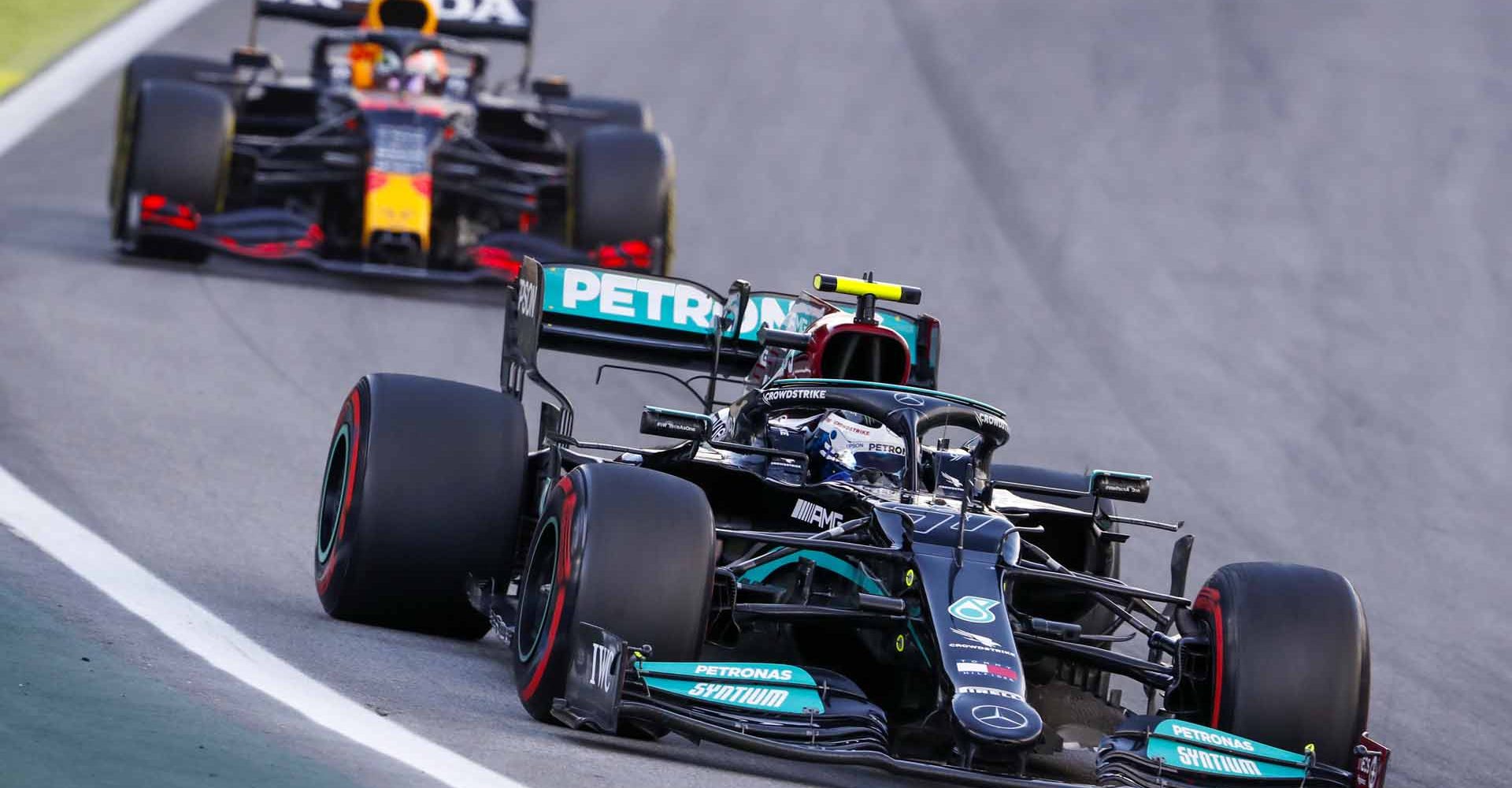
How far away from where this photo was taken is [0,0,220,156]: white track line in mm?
23859

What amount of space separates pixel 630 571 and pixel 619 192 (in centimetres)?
1105

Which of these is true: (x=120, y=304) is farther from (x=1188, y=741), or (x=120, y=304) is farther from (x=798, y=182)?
(x=1188, y=741)

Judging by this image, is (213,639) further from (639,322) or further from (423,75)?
(423,75)

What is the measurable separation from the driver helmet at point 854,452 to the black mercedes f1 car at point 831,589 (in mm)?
12

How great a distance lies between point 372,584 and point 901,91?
18.0 m

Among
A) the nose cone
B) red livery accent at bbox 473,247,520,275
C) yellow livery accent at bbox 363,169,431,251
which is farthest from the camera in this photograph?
red livery accent at bbox 473,247,520,275

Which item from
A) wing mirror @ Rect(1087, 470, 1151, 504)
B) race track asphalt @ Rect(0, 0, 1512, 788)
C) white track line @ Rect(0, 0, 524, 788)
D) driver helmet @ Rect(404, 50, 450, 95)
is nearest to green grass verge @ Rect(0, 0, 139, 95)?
race track asphalt @ Rect(0, 0, 1512, 788)

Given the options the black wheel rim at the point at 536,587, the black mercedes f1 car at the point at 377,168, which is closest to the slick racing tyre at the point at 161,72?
the black mercedes f1 car at the point at 377,168

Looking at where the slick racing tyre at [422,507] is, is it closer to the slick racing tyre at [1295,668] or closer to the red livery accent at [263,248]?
the slick racing tyre at [1295,668]

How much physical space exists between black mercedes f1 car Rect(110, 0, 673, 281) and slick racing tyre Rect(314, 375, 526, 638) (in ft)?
27.4

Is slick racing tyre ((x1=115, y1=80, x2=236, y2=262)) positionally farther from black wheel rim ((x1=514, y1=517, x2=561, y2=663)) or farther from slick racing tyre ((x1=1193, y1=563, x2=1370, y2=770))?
slick racing tyre ((x1=1193, y1=563, x2=1370, y2=770))

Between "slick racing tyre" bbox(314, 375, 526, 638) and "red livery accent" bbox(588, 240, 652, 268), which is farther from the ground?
"red livery accent" bbox(588, 240, 652, 268)

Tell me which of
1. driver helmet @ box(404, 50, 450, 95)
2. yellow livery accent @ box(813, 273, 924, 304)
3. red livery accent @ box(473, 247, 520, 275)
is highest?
driver helmet @ box(404, 50, 450, 95)

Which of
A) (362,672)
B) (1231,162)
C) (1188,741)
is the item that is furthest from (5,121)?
(1188,741)
